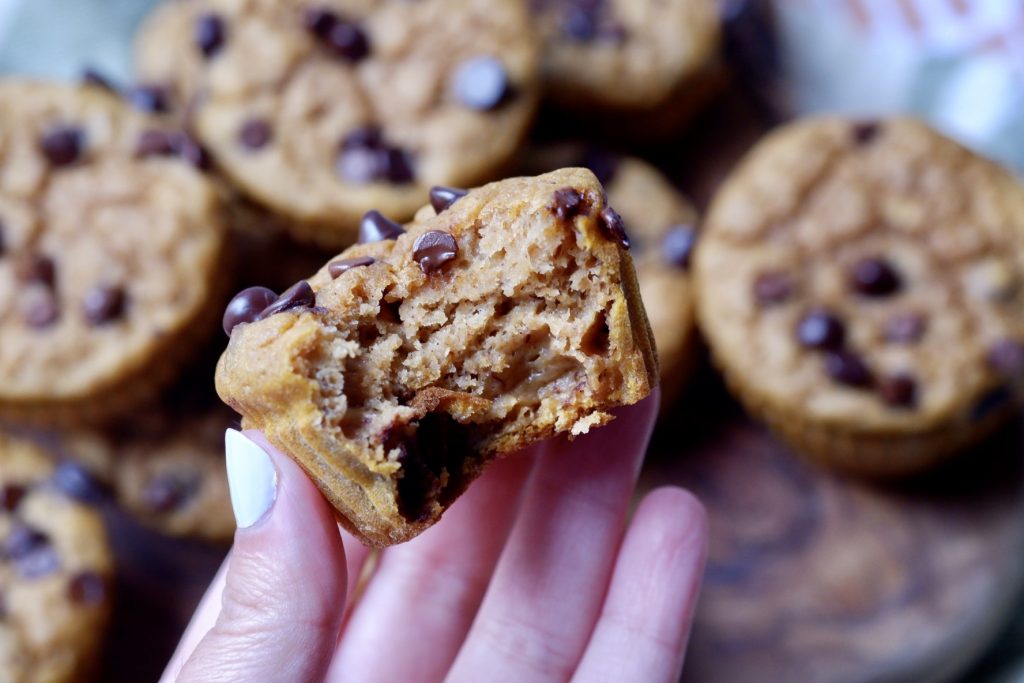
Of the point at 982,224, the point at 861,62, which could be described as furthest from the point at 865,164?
the point at 861,62

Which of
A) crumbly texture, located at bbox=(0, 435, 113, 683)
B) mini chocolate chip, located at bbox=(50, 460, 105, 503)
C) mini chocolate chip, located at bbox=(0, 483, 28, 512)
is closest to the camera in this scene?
crumbly texture, located at bbox=(0, 435, 113, 683)

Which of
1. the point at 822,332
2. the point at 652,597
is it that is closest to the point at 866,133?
the point at 822,332

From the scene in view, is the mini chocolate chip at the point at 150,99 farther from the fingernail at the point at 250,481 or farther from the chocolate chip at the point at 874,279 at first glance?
the chocolate chip at the point at 874,279

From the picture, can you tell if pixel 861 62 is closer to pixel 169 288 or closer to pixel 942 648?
pixel 942 648

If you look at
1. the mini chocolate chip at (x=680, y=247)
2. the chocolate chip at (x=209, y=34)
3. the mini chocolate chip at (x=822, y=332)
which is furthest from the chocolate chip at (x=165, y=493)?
the mini chocolate chip at (x=822, y=332)

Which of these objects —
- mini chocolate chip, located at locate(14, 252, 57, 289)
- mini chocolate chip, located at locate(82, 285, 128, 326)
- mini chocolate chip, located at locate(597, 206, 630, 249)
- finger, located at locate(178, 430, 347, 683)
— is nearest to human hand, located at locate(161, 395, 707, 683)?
finger, located at locate(178, 430, 347, 683)

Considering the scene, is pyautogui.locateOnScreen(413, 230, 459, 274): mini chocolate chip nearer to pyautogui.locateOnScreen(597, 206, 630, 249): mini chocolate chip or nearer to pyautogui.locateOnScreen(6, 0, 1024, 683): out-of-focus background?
pyautogui.locateOnScreen(597, 206, 630, 249): mini chocolate chip

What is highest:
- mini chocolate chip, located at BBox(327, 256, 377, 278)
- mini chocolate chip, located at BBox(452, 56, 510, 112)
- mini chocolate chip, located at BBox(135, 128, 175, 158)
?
mini chocolate chip, located at BBox(327, 256, 377, 278)
